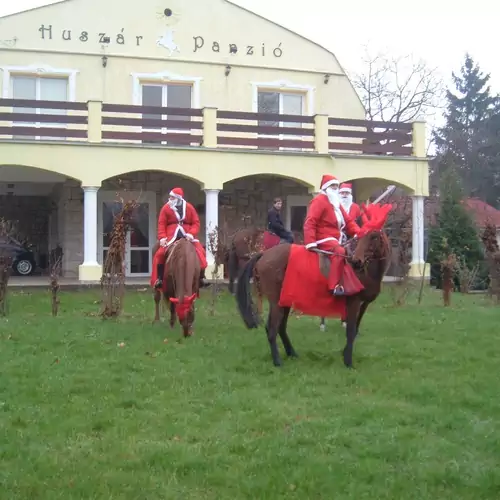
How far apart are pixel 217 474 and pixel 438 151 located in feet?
158

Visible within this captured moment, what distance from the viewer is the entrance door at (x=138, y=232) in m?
19.6

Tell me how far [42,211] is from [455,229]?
13340 millimetres

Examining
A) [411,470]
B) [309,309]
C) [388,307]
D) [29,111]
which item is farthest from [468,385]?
[29,111]

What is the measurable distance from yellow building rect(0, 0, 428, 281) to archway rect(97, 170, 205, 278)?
40 millimetres

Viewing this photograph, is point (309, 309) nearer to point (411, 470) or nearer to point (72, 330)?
point (411, 470)

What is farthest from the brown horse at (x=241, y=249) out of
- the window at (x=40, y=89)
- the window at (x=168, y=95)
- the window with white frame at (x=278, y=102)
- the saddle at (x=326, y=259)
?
the window with white frame at (x=278, y=102)

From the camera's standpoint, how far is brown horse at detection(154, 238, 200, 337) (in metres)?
9.32

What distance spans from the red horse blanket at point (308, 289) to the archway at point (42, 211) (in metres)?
12.1

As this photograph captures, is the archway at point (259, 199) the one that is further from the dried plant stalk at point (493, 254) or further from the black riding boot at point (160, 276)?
the black riding boot at point (160, 276)

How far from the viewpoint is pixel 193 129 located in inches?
729

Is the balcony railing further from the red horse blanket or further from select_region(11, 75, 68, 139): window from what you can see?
the red horse blanket

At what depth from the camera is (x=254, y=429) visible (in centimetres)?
570

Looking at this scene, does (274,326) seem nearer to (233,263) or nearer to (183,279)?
(183,279)

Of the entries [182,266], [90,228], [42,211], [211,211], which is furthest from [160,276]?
[42,211]
